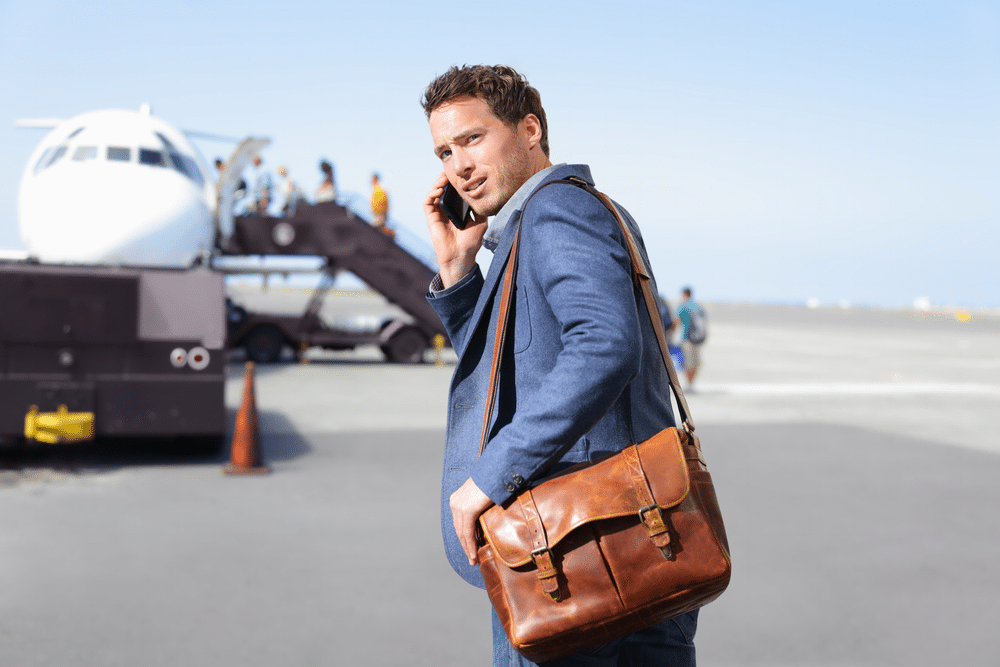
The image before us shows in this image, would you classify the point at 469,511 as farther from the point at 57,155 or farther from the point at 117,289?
the point at 57,155

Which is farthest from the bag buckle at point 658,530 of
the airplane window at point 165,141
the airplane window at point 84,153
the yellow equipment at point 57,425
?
the airplane window at point 165,141

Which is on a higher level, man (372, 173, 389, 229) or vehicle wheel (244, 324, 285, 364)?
man (372, 173, 389, 229)

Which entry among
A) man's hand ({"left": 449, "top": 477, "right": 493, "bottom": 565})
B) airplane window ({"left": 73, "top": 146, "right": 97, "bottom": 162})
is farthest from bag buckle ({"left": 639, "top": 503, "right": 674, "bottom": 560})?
→ airplane window ({"left": 73, "top": 146, "right": 97, "bottom": 162})

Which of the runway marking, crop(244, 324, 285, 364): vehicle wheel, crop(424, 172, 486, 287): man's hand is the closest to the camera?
crop(424, 172, 486, 287): man's hand

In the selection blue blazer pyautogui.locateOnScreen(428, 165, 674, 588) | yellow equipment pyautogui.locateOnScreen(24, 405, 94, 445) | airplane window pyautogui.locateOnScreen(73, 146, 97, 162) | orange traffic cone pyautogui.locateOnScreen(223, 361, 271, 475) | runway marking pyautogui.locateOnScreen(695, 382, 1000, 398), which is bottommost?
runway marking pyautogui.locateOnScreen(695, 382, 1000, 398)

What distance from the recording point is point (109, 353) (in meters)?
6.58

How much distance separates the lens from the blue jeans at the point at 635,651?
1609mm

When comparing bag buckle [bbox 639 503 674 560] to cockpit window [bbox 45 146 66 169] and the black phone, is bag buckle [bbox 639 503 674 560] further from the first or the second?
cockpit window [bbox 45 146 66 169]

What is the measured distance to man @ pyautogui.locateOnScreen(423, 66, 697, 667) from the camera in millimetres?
1508

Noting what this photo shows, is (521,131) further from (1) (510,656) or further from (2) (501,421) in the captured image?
(1) (510,656)

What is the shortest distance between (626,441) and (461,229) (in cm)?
77

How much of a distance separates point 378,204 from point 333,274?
1.69 meters

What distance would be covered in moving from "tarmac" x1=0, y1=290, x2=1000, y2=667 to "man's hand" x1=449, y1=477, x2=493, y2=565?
2117mm

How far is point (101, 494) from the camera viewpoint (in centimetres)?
596
